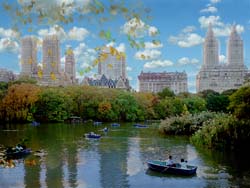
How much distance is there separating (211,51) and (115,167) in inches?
4364

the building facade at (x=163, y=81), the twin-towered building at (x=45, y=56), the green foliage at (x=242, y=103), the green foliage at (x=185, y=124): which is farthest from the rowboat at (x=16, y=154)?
the building facade at (x=163, y=81)

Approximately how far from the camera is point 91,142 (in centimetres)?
2627

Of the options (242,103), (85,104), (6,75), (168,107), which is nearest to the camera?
(242,103)

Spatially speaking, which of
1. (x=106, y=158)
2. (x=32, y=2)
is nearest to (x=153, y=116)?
(x=106, y=158)

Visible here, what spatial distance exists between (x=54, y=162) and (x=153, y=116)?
121 ft

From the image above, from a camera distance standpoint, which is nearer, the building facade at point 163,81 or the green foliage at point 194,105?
the green foliage at point 194,105

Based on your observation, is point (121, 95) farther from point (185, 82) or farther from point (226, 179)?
point (185, 82)

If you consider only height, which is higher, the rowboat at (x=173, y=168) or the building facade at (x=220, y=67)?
the building facade at (x=220, y=67)

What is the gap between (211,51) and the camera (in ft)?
408

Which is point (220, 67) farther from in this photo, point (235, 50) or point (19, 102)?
point (19, 102)

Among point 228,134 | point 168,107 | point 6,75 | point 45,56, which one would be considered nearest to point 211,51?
point 6,75

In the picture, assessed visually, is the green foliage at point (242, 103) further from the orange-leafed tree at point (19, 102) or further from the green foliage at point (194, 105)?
the green foliage at point (194, 105)

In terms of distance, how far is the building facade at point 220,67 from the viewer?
4626 inches

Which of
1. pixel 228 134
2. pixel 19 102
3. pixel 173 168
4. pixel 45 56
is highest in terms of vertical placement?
pixel 45 56
